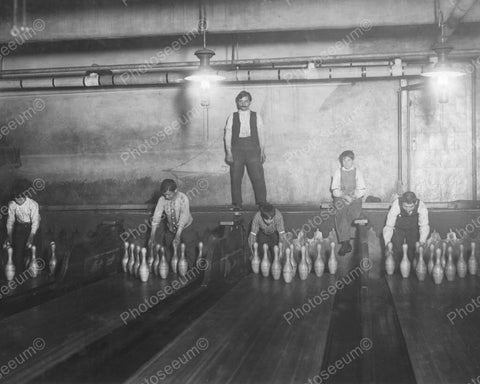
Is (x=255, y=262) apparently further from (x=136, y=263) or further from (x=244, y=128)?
(x=244, y=128)

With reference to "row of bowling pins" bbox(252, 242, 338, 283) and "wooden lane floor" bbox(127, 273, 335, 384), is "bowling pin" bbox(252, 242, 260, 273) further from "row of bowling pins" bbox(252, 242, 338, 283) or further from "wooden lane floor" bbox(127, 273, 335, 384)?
"wooden lane floor" bbox(127, 273, 335, 384)

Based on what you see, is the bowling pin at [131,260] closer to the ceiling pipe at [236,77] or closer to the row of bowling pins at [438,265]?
the row of bowling pins at [438,265]


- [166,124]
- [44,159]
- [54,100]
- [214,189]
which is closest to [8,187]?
[44,159]

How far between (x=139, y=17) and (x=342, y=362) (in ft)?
22.0

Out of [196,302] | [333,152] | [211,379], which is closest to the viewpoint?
[211,379]

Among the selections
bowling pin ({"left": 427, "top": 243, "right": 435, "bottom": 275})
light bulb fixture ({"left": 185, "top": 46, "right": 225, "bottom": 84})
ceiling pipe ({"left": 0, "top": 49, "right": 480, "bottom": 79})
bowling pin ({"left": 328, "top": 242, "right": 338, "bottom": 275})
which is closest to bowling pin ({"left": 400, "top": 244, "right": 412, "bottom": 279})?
bowling pin ({"left": 427, "top": 243, "right": 435, "bottom": 275})

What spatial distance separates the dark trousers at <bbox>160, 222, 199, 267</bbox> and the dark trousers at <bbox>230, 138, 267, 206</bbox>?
1.35 meters

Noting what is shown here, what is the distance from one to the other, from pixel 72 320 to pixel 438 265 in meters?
3.77

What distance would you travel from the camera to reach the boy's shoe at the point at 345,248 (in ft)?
23.0

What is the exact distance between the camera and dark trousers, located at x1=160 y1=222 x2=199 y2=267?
7.00 metres

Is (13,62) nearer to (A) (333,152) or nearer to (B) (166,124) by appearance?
(B) (166,124)

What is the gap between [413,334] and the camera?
396 centimetres

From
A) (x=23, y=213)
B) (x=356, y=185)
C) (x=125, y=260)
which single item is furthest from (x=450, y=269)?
(x=23, y=213)

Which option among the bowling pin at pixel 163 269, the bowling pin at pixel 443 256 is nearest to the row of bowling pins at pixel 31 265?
the bowling pin at pixel 163 269
